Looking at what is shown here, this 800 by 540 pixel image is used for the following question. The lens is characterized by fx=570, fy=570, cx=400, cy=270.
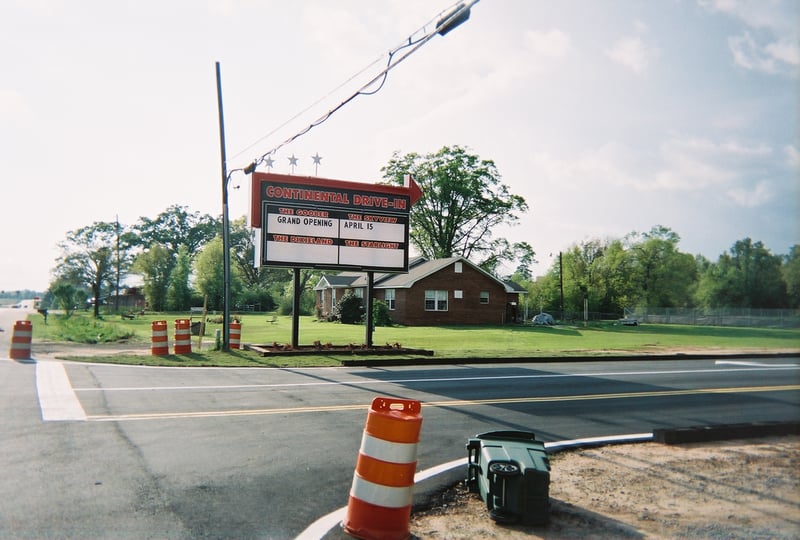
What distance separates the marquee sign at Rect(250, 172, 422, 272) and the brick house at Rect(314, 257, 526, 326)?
2167 cm

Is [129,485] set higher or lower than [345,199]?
lower

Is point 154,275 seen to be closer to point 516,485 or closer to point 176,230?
point 176,230

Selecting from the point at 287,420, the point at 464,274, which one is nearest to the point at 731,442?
Answer: the point at 287,420

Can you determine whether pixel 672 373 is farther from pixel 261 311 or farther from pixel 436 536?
pixel 261 311

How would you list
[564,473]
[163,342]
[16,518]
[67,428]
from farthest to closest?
[163,342]
[67,428]
[564,473]
[16,518]

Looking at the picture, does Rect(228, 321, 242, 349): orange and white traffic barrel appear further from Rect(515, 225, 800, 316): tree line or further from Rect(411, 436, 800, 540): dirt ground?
Rect(515, 225, 800, 316): tree line

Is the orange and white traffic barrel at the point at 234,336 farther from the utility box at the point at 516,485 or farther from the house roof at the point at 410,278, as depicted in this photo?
the house roof at the point at 410,278

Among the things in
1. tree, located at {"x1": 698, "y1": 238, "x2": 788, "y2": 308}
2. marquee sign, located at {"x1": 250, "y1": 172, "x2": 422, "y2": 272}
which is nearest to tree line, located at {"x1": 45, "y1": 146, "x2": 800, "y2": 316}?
tree, located at {"x1": 698, "y1": 238, "x2": 788, "y2": 308}

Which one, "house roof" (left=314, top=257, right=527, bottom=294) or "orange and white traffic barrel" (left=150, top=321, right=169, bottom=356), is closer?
"orange and white traffic barrel" (left=150, top=321, right=169, bottom=356)

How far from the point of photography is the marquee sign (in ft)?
62.1

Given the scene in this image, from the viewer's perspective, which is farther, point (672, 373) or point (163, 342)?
point (163, 342)

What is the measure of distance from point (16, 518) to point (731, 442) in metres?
8.14

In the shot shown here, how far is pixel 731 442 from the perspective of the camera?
7.70 meters

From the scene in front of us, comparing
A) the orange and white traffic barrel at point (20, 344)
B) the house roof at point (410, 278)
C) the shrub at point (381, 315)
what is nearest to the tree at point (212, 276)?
the house roof at point (410, 278)
